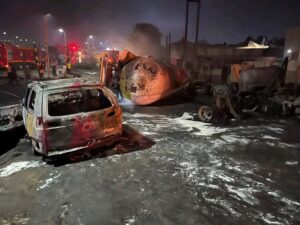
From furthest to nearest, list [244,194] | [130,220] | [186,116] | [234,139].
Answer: [186,116], [234,139], [244,194], [130,220]

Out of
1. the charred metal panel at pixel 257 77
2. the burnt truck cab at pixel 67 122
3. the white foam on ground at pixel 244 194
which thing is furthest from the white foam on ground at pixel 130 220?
the charred metal panel at pixel 257 77

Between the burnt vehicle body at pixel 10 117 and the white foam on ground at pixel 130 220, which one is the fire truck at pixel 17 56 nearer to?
the burnt vehicle body at pixel 10 117

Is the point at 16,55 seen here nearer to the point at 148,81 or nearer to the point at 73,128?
the point at 148,81

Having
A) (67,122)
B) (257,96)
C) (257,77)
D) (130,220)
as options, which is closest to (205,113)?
(257,96)

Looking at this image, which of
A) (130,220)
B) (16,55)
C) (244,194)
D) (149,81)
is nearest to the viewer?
(130,220)

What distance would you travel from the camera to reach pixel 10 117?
7910 millimetres

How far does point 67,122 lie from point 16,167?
1.64 m

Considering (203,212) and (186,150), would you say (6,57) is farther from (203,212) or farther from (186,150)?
(203,212)

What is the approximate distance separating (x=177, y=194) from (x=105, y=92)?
3.20 meters

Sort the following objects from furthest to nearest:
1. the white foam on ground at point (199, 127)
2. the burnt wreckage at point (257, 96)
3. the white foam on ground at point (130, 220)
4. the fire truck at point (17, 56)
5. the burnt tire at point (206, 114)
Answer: the fire truck at point (17, 56) < the burnt wreckage at point (257, 96) < the burnt tire at point (206, 114) < the white foam on ground at point (199, 127) < the white foam on ground at point (130, 220)

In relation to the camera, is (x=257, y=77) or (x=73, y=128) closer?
(x=73, y=128)

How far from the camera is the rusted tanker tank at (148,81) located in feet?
43.8

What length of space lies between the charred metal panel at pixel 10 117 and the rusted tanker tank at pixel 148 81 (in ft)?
21.1

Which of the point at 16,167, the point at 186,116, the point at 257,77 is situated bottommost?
the point at 16,167
